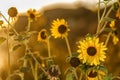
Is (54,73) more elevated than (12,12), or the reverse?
(12,12)

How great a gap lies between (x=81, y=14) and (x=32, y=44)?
29cm

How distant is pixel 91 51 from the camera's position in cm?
97

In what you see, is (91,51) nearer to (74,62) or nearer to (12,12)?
(74,62)

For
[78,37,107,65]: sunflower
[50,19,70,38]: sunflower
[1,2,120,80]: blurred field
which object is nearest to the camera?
[78,37,107,65]: sunflower

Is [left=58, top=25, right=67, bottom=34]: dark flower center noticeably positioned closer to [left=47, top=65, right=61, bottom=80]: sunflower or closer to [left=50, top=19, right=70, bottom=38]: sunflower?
[left=50, top=19, right=70, bottom=38]: sunflower

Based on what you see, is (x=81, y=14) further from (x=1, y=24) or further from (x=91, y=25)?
(x=1, y=24)

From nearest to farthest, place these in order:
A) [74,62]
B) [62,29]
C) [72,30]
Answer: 1. [74,62]
2. [62,29]
3. [72,30]

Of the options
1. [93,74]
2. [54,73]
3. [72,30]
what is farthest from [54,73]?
[72,30]

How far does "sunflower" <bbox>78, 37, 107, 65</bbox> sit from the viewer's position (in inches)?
36.7

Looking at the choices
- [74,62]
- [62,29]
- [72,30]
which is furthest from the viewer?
[72,30]

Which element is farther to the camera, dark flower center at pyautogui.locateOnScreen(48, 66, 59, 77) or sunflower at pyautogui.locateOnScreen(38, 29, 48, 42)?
sunflower at pyautogui.locateOnScreen(38, 29, 48, 42)

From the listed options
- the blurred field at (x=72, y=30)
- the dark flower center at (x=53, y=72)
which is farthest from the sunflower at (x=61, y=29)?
the blurred field at (x=72, y=30)

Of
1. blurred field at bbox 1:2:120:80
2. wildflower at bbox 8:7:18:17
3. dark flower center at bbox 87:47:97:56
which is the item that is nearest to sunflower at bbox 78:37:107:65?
dark flower center at bbox 87:47:97:56

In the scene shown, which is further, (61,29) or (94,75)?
(61,29)
